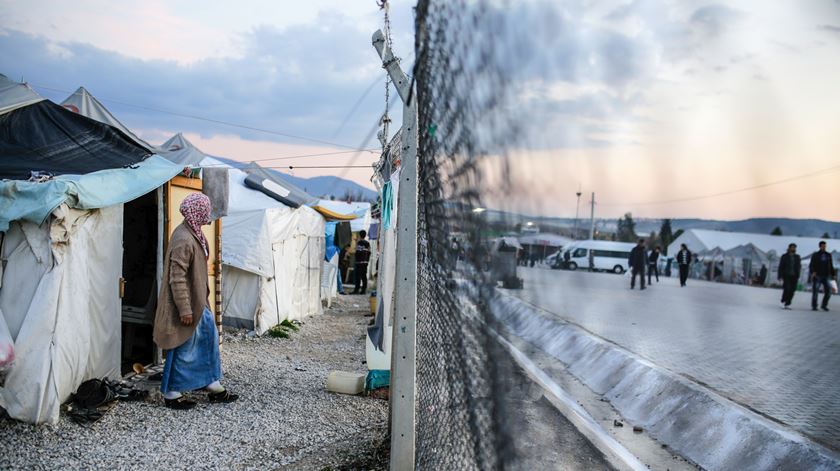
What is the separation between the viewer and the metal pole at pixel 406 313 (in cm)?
381

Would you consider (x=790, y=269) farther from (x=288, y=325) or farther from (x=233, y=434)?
(x=233, y=434)

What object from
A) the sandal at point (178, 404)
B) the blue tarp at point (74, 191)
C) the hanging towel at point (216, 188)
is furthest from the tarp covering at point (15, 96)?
the sandal at point (178, 404)

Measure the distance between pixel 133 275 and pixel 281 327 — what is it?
3152mm

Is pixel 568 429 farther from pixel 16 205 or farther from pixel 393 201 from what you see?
pixel 16 205

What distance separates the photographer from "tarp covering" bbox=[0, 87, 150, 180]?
20.9 feet

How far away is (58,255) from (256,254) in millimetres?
4888

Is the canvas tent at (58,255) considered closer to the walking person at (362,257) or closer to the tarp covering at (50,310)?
the tarp covering at (50,310)

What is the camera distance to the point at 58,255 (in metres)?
5.48

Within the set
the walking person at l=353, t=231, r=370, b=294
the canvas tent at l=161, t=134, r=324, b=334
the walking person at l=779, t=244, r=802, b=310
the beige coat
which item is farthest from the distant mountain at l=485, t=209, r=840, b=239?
the walking person at l=353, t=231, r=370, b=294

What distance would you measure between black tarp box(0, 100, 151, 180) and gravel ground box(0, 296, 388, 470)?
2544mm

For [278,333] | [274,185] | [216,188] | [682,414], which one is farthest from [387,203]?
[274,185]

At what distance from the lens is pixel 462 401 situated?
9.84 ft

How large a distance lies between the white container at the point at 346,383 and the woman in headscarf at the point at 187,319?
1.08m

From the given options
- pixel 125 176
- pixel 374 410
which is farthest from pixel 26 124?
pixel 374 410
